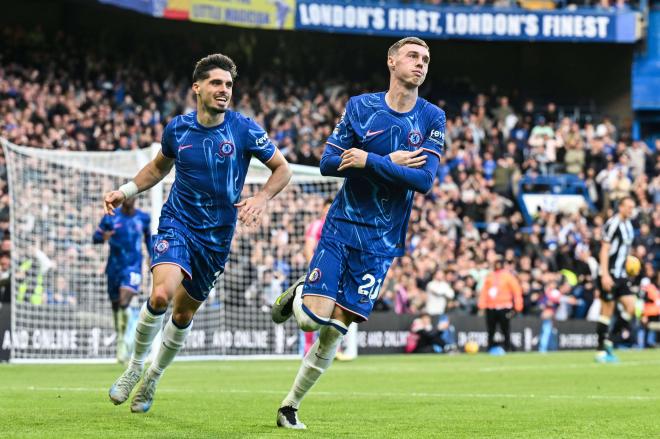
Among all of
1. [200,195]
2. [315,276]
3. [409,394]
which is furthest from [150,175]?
[409,394]

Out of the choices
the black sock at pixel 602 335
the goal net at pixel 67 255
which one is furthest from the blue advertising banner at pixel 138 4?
the black sock at pixel 602 335

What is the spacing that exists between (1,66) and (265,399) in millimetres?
19916

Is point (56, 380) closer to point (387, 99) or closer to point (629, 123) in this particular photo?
point (387, 99)

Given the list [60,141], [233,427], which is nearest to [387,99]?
[233,427]

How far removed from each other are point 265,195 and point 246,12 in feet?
80.4

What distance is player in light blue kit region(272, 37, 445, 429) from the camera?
841cm

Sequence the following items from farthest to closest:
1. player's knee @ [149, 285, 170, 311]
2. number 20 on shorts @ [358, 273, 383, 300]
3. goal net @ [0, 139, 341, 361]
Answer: goal net @ [0, 139, 341, 361] < player's knee @ [149, 285, 170, 311] < number 20 on shorts @ [358, 273, 383, 300]

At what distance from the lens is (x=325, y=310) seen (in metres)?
8.39

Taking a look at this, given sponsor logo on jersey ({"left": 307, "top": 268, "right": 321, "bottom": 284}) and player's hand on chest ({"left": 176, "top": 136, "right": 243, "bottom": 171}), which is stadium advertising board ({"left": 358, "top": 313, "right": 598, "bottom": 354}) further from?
sponsor logo on jersey ({"left": 307, "top": 268, "right": 321, "bottom": 284})

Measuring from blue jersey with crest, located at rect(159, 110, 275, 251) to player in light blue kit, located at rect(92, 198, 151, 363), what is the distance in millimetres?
8189

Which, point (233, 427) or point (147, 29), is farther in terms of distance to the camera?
point (147, 29)

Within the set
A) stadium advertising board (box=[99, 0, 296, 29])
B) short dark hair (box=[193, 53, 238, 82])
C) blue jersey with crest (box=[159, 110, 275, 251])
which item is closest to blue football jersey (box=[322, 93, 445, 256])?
blue jersey with crest (box=[159, 110, 275, 251])

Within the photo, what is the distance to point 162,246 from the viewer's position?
8.99 meters

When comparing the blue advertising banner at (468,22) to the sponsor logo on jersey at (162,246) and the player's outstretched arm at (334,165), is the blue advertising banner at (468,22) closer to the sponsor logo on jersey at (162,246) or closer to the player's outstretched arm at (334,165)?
the sponsor logo on jersey at (162,246)
